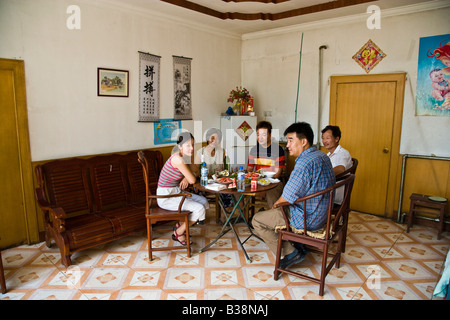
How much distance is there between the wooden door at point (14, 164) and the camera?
3.23 m

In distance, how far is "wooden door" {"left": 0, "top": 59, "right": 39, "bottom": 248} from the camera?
323cm

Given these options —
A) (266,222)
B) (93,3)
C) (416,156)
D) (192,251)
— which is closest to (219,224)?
(192,251)

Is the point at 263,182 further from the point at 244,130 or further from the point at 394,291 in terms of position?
the point at 244,130

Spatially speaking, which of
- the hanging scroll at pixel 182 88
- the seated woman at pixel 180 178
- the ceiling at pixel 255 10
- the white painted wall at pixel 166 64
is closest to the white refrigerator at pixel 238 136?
the white painted wall at pixel 166 64

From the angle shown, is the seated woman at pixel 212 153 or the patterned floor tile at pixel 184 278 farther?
the seated woman at pixel 212 153

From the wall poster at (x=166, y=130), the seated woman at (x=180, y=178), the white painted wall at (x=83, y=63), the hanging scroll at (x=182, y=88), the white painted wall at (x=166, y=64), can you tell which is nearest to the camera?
the seated woman at (x=180, y=178)

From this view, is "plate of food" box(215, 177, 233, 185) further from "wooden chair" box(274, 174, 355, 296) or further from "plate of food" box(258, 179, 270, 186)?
"wooden chair" box(274, 174, 355, 296)

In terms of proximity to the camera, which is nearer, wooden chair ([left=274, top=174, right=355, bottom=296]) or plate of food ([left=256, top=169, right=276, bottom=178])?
wooden chair ([left=274, top=174, right=355, bottom=296])

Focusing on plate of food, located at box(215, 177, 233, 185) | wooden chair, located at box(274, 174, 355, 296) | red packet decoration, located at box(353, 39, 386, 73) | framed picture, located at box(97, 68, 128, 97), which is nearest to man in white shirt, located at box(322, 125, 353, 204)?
wooden chair, located at box(274, 174, 355, 296)

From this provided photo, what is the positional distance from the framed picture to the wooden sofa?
828 millimetres

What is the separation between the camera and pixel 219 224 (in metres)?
4.18

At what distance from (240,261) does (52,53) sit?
3.14m

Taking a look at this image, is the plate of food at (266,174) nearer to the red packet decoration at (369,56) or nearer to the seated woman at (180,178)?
the seated woman at (180,178)

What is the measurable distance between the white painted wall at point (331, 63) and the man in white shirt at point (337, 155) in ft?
4.93
